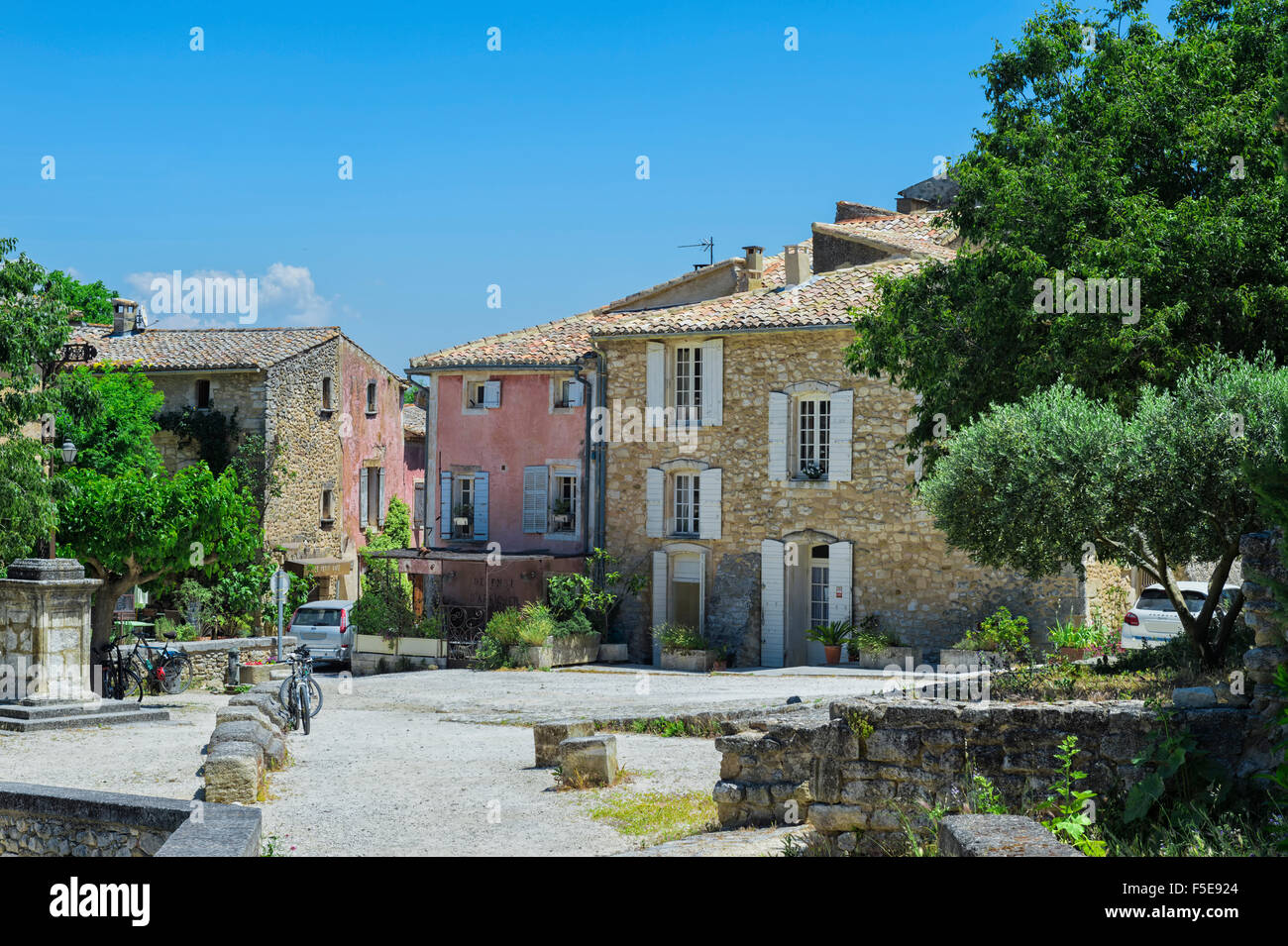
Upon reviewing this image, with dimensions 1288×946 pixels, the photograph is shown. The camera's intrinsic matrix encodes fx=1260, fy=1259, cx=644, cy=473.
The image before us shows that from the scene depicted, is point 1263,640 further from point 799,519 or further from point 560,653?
point 560,653

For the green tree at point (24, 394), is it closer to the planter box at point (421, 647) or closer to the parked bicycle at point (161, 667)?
the parked bicycle at point (161, 667)

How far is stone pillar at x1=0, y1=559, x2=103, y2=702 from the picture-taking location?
16.4 metres

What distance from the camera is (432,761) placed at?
13859 mm

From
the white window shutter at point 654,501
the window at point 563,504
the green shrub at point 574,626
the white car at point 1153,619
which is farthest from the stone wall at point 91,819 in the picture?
the window at point 563,504

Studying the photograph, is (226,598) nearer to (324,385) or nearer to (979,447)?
(324,385)

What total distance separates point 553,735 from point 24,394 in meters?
10.5

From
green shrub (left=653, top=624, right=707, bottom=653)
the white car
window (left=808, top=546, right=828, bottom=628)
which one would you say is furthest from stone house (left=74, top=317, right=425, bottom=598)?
the white car

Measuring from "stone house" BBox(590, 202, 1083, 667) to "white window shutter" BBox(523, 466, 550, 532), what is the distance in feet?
6.34

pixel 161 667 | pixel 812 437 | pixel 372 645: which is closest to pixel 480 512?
pixel 372 645

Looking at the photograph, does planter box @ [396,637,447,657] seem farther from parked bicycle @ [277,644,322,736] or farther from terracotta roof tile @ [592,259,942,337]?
parked bicycle @ [277,644,322,736]

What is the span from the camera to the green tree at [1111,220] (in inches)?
528

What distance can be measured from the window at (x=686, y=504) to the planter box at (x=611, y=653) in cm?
267
